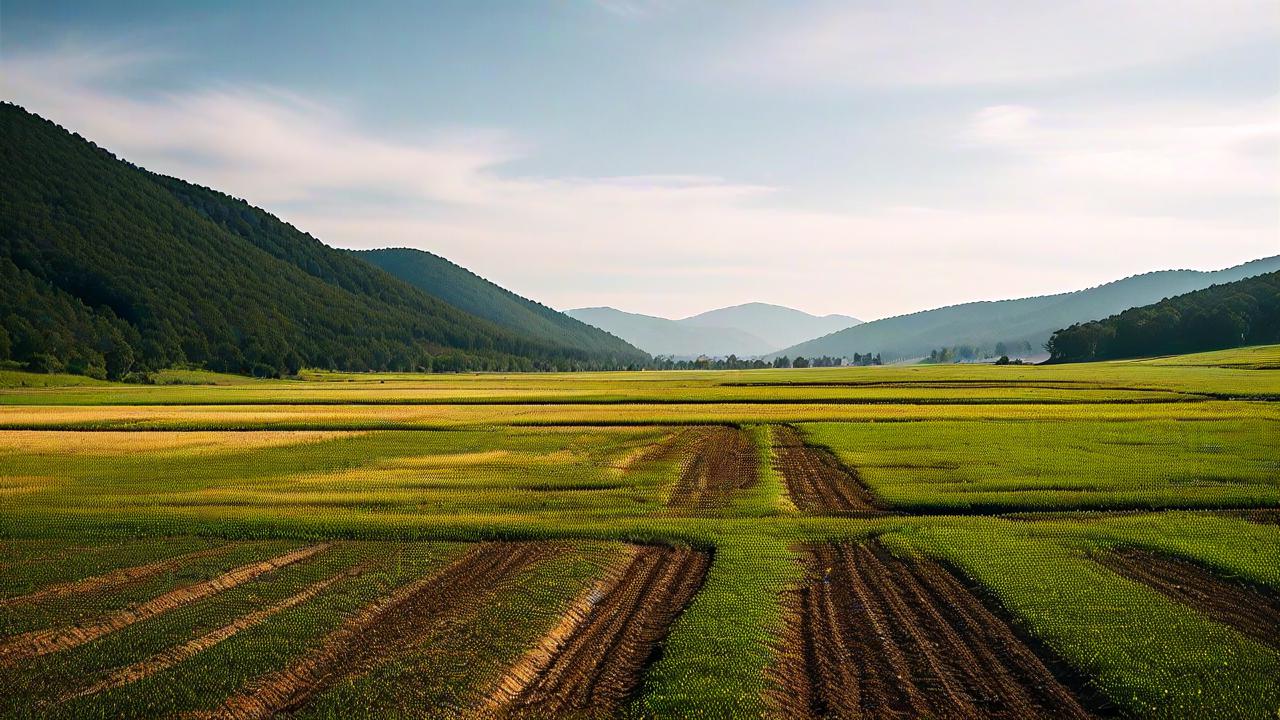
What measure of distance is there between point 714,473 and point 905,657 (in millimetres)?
21838

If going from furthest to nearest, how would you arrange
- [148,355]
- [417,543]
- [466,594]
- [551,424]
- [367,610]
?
1. [148,355]
2. [551,424]
3. [417,543]
4. [466,594]
5. [367,610]

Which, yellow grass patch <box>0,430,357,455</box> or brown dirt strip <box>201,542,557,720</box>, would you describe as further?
yellow grass patch <box>0,430,357,455</box>

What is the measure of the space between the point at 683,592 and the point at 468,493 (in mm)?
14828

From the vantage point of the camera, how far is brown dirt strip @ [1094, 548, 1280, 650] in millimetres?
15859

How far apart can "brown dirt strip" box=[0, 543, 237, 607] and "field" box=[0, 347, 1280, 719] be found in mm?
124

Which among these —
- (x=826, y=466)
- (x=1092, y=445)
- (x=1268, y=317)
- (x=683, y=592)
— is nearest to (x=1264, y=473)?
(x=1092, y=445)

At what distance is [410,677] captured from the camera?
13.5 meters

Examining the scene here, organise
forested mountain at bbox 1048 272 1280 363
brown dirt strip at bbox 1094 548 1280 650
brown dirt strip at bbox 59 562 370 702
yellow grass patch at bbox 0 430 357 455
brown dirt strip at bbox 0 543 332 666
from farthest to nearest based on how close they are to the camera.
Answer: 1. forested mountain at bbox 1048 272 1280 363
2. yellow grass patch at bbox 0 430 357 455
3. brown dirt strip at bbox 1094 548 1280 650
4. brown dirt strip at bbox 0 543 332 666
5. brown dirt strip at bbox 59 562 370 702

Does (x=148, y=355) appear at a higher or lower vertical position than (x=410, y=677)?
higher

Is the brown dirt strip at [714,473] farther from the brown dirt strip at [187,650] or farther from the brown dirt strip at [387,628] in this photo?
the brown dirt strip at [187,650]

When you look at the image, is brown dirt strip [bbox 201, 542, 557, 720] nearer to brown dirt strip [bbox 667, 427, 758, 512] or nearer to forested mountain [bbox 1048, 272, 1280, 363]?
brown dirt strip [bbox 667, 427, 758, 512]

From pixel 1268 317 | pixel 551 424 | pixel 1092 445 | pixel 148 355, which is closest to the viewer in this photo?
pixel 1092 445

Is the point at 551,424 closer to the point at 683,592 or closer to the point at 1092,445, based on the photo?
the point at 1092,445

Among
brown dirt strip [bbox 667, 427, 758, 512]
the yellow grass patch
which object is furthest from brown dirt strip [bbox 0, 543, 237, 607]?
the yellow grass patch
